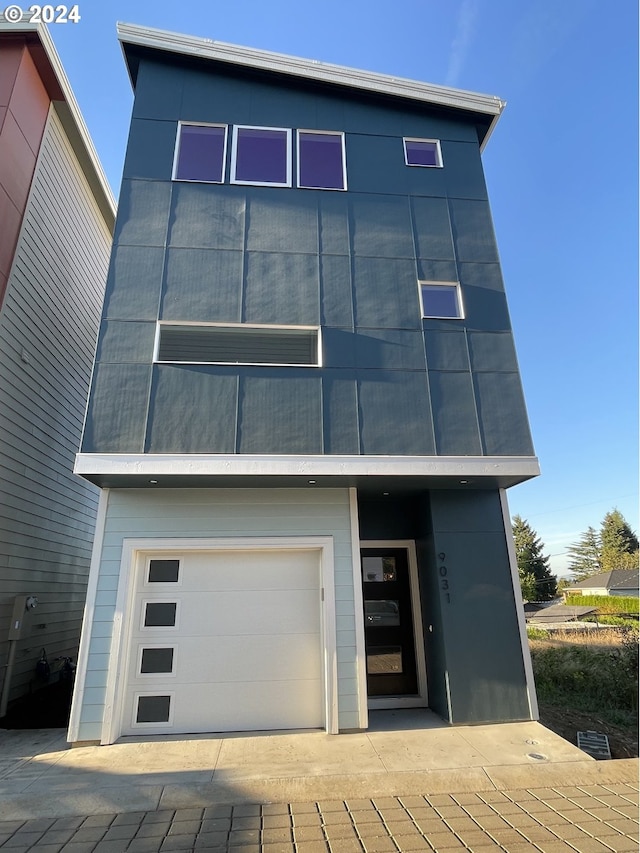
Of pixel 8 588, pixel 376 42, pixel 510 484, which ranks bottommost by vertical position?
pixel 8 588

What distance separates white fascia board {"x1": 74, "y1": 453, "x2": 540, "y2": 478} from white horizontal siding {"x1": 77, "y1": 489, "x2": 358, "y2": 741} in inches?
21.9

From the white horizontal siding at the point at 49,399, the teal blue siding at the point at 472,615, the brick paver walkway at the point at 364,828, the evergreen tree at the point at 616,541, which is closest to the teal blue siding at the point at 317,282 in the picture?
the teal blue siding at the point at 472,615

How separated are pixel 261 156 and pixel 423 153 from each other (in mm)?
2635

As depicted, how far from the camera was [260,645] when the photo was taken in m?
5.31

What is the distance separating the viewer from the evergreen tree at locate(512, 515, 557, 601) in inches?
1652

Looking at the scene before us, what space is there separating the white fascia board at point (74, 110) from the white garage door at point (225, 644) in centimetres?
816

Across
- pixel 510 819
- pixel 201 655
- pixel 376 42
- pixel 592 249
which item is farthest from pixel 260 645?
pixel 592 249

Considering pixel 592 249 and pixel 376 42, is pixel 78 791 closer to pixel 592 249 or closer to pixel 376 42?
pixel 376 42

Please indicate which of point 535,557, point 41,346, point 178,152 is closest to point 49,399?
point 41,346

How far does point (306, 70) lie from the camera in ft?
23.2

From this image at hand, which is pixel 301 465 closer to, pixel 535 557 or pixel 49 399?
pixel 49 399

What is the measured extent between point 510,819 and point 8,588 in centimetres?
674

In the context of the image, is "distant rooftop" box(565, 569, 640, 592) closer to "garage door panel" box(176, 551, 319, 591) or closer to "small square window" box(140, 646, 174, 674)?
"garage door panel" box(176, 551, 319, 591)

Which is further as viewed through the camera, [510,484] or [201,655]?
[510,484]
